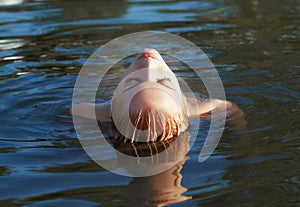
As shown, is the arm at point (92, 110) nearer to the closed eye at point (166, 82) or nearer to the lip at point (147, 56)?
the lip at point (147, 56)

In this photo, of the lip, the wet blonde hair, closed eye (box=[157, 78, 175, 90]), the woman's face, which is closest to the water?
the wet blonde hair

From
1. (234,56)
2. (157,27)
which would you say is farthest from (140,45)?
(234,56)

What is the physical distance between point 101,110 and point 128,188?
5.44ft

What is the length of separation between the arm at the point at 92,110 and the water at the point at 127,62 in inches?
6.5

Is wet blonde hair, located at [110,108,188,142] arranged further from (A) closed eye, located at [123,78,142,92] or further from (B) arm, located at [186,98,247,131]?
(B) arm, located at [186,98,247,131]

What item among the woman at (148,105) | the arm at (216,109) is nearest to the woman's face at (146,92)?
the woman at (148,105)

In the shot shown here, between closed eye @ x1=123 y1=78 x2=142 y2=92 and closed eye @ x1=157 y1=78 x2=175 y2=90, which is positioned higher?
closed eye @ x1=123 y1=78 x2=142 y2=92

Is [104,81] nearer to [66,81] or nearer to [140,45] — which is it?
[66,81]

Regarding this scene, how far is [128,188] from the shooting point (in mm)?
3656

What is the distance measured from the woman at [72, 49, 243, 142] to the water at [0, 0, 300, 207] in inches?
11.7

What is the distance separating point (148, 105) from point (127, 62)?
3.09 metres

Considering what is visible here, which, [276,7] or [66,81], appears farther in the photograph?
[276,7]

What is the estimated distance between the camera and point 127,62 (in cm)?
709

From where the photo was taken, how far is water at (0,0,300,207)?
3.62m
